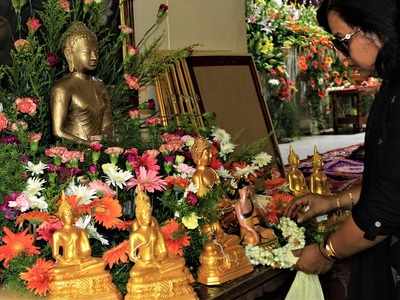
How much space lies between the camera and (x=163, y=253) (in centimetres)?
133

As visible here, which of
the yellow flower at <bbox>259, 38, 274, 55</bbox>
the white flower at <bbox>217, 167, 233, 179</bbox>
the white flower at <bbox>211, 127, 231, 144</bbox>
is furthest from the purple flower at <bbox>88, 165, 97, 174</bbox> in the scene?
the yellow flower at <bbox>259, 38, 274, 55</bbox>

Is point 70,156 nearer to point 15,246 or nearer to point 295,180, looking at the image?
point 15,246

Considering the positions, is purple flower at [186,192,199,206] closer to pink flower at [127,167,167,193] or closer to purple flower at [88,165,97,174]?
pink flower at [127,167,167,193]

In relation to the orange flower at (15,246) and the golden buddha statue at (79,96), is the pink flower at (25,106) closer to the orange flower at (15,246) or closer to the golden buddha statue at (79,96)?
the golden buddha statue at (79,96)

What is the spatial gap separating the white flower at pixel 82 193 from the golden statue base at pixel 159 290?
207mm

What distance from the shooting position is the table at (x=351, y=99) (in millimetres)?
6546

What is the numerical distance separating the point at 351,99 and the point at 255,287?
5436mm

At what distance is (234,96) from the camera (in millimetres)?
2979

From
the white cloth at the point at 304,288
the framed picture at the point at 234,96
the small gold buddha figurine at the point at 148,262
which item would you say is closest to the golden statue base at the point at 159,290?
the small gold buddha figurine at the point at 148,262

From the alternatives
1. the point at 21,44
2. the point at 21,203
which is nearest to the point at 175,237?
the point at 21,203

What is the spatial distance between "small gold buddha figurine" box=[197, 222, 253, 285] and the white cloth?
0.13 metres

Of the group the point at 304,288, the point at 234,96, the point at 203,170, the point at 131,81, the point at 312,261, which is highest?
the point at 131,81

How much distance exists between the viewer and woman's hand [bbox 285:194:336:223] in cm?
177

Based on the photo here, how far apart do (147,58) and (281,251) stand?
1.13 m
